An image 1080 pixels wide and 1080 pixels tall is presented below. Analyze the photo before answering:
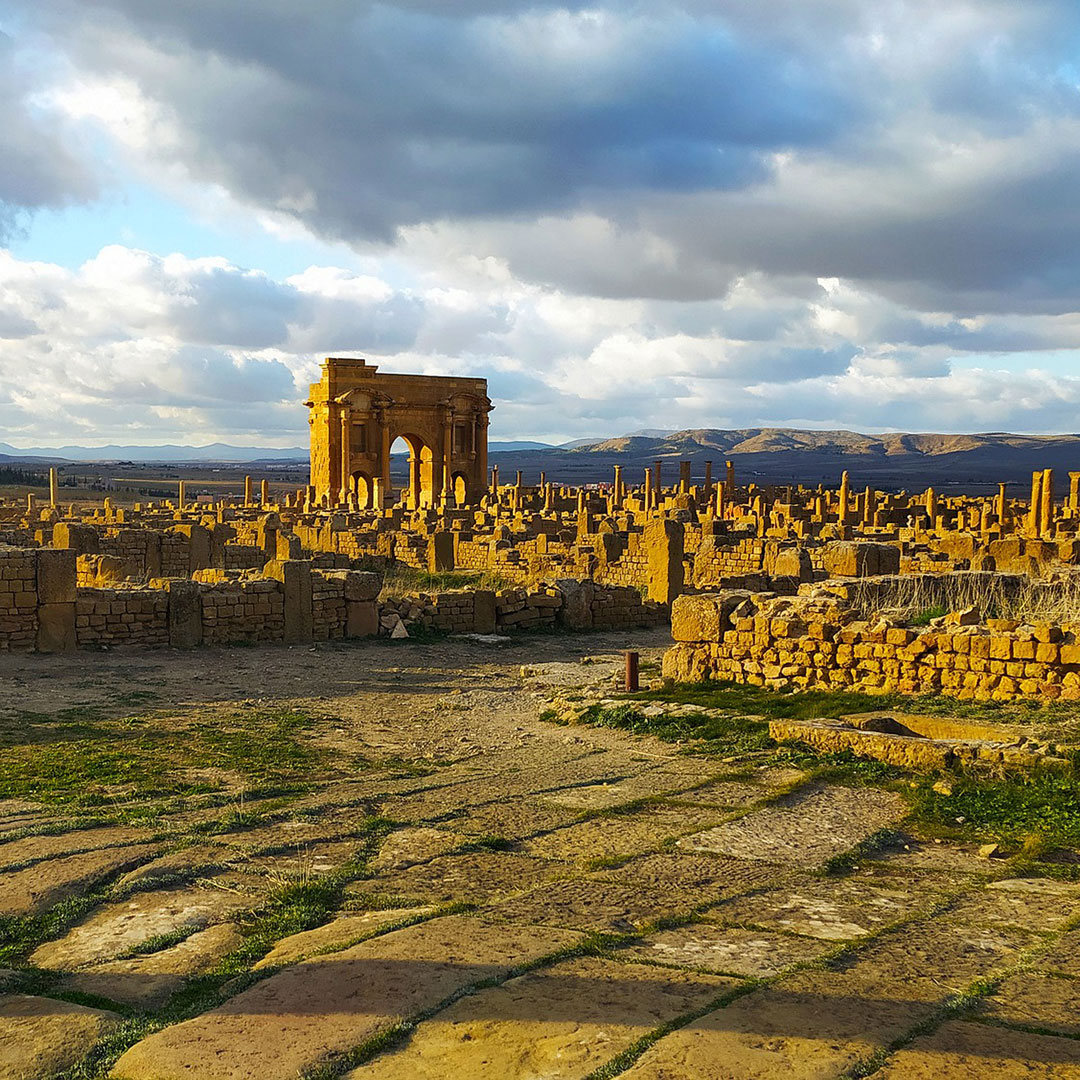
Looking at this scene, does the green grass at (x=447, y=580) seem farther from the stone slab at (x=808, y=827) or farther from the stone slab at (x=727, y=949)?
the stone slab at (x=727, y=949)

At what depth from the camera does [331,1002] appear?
179 inches

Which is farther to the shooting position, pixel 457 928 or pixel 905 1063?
pixel 457 928

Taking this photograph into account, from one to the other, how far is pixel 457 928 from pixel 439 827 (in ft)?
6.60

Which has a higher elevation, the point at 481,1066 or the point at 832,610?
the point at 832,610

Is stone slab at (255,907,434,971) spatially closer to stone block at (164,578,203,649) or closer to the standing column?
stone block at (164,578,203,649)

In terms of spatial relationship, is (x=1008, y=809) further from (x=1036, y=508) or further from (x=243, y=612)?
(x=1036, y=508)

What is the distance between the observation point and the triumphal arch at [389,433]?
59656mm

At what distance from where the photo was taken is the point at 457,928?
17.7ft

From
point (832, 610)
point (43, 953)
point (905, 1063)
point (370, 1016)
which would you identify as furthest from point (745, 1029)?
point (832, 610)

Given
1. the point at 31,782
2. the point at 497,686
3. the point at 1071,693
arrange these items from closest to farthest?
the point at 31,782 < the point at 1071,693 < the point at 497,686

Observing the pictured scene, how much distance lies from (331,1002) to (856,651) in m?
7.68

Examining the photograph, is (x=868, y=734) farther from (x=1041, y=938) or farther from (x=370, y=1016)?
(x=370, y=1016)

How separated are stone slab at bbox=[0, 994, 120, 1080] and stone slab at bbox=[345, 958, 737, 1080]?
3.50ft

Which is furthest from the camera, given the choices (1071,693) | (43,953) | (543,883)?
(1071,693)
